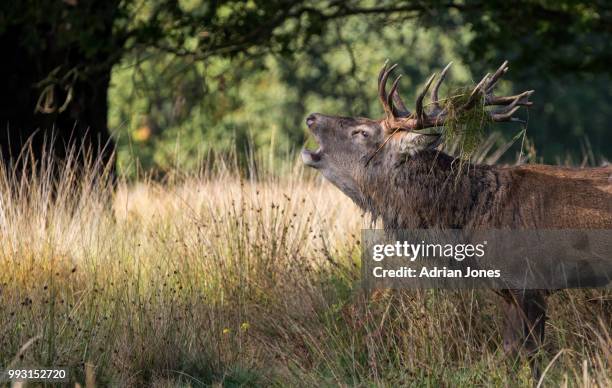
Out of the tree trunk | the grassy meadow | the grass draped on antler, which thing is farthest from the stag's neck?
the tree trunk

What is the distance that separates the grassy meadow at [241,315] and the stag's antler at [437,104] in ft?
3.40

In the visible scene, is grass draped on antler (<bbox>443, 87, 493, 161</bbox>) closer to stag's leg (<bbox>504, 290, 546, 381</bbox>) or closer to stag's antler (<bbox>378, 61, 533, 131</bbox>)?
stag's antler (<bbox>378, 61, 533, 131</bbox>)

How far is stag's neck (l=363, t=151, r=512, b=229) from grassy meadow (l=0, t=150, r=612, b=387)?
47 cm

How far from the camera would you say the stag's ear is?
257 inches

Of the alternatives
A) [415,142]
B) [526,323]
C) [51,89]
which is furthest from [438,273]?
[51,89]

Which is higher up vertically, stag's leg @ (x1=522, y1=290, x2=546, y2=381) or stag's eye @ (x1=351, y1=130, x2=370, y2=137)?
stag's eye @ (x1=351, y1=130, x2=370, y2=137)

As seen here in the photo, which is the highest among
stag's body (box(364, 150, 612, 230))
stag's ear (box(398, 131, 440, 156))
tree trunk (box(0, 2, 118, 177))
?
tree trunk (box(0, 2, 118, 177))

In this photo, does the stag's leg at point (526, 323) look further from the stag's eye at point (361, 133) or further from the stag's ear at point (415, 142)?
the stag's eye at point (361, 133)

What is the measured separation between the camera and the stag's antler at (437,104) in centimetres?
622

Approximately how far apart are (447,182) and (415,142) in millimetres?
309

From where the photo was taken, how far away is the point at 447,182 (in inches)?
257

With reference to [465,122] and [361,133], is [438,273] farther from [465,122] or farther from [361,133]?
[361,133]

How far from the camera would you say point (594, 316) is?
6.44 meters

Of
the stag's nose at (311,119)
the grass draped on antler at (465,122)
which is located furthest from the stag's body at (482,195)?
the stag's nose at (311,119)
